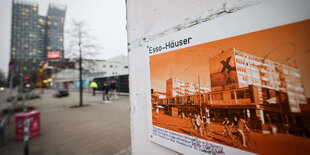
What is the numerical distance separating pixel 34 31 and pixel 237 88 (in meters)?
107

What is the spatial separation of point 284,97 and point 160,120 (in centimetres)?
88

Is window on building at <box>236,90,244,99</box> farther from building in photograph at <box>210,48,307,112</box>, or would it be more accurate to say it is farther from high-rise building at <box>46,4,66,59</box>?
high-rise building at <box>46,4,66,59</box>

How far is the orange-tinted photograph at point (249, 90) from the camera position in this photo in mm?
564

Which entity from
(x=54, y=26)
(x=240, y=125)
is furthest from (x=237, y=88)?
(x=54, y=26)

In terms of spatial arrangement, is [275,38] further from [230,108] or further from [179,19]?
[179,19]

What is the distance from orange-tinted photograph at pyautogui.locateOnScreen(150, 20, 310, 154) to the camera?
564 mm

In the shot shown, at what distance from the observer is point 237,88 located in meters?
0.73

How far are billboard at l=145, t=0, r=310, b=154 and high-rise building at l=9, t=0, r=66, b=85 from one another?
3292 inches

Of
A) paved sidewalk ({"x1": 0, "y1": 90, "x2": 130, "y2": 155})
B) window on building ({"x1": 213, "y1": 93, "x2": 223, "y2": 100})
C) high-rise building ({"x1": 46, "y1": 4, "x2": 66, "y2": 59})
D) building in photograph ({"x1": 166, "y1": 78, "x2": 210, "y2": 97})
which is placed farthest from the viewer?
high-rise building ({"x1": 46, "y1": 4, "x2": 66, "y2": 59})

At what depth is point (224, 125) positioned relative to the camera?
0.79m

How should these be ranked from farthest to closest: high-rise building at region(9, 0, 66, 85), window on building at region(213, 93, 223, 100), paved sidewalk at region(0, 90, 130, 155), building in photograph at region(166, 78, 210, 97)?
high-rise building at region(9, 0, 66, 85), paved sidewalk at region(0, 90, 130, 155), building in photograph at region(166, 78, 210, 97), window on building at region(213, 93, 223, 100)

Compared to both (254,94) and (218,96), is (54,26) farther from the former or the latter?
(254,94)

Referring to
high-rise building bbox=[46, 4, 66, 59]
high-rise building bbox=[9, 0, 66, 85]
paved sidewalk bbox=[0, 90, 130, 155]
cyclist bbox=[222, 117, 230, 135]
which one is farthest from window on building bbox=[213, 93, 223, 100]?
high-rise building bbox=[46, 4, 66, 59]

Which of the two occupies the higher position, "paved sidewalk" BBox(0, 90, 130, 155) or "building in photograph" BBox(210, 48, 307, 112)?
"building in photograph" BBox(210, 48, 307, 112)
